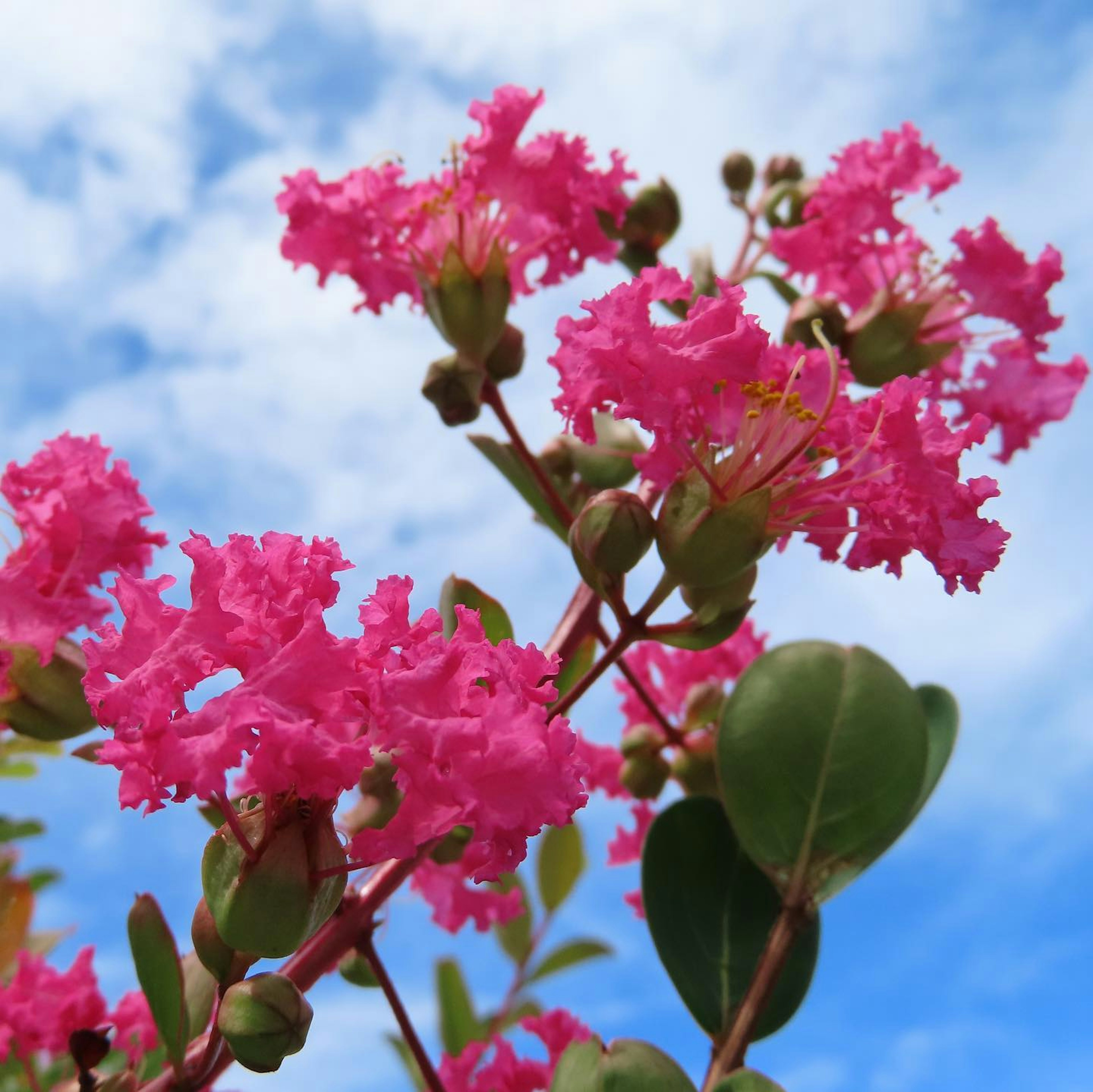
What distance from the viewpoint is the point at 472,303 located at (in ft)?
4.70

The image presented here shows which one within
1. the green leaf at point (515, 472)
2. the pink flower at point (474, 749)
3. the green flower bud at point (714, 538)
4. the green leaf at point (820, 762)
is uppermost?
the green leaf at point (515, 472)

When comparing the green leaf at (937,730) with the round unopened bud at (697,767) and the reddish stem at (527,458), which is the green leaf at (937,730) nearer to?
the round unopened bud at (697,767)

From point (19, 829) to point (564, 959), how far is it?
0.91m

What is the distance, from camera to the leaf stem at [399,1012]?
44.3 inches

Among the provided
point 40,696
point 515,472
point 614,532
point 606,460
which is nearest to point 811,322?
point 606,460

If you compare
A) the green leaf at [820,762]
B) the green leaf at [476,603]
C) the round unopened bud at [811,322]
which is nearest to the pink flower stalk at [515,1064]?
the green leaf at [820,762]

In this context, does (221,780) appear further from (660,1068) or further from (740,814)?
(740,814)

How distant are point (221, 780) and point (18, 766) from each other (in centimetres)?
154

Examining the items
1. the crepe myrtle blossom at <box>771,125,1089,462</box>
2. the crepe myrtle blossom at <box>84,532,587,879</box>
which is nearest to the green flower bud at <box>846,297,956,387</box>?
the crepe myrtle blossom at <box>771,125,1089,462</box>

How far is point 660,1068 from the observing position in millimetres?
1041

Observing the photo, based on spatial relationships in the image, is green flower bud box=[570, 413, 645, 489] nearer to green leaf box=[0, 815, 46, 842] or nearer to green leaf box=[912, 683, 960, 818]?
green leaf box=[912, 683, 960, 818]

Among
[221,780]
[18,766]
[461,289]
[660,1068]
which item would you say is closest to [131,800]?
[221,780]

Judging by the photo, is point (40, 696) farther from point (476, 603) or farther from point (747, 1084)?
point (747, 1084)

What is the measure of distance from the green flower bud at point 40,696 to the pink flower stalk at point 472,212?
61 centimetres
